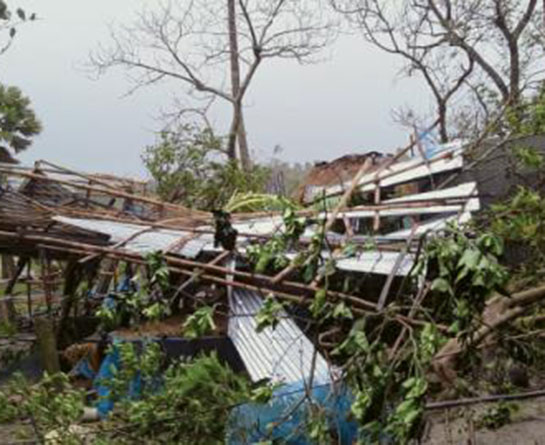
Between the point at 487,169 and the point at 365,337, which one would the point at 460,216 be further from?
the point at 365,337

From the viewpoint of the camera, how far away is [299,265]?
395cm

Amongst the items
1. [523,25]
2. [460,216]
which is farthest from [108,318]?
[523,25]

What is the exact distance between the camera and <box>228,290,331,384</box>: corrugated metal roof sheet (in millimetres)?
6180

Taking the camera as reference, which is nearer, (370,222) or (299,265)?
(299,265)

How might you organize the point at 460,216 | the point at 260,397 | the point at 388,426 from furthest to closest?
the point at 460,216 → the point at 260,397 → the point at 388,426

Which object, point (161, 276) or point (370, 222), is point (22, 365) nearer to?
point (370, 222)

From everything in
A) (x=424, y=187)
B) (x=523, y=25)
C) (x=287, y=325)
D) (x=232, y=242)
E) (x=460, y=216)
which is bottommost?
(x=287, y=325)

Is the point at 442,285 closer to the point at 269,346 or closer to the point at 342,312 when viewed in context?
the point at 342,312

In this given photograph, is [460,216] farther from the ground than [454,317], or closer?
farther from the ground

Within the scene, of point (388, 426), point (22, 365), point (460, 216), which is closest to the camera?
point (388, 426)

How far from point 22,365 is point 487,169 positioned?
6.42 meters

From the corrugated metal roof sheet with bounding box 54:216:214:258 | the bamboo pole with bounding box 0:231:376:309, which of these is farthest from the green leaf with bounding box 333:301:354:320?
the corrugated metal roof sheet with bounding box 54:216:214:258

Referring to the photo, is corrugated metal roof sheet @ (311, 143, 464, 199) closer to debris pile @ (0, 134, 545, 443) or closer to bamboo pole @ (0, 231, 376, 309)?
debris pile @ (0, 134, 545, 443)

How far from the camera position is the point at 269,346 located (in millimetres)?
6695
